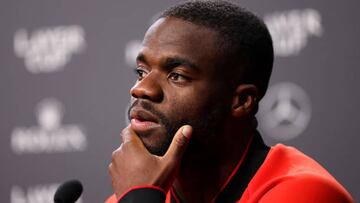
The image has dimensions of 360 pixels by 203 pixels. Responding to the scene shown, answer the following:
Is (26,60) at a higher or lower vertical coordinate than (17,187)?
higher

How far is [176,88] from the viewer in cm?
148

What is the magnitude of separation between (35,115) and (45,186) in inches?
13.1

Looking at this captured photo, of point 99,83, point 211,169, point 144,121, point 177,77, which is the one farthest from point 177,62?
point 99,83

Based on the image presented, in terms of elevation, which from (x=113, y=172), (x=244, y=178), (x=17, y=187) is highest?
(x=113, y=172)

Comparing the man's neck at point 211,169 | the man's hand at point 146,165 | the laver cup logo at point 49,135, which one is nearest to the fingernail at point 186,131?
the man's hand at point 146,165

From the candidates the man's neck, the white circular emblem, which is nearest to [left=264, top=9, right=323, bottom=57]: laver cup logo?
the white circular emblem

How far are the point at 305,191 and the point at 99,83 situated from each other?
1.53 meters

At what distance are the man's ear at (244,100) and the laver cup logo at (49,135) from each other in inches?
50.2

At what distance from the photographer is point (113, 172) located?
1482mm

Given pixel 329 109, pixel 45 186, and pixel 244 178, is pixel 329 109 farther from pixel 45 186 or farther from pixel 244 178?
pixel 45 186

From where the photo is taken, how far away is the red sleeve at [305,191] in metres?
1.41

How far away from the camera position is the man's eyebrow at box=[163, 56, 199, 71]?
1471 mm

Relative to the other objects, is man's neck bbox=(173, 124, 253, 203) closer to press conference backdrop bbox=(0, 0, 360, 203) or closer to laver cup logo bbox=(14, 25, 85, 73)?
press conference backdrop bbox=(0, 0, 360, 203)

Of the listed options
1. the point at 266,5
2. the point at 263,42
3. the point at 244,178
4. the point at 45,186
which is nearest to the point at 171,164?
the point at 244,178
